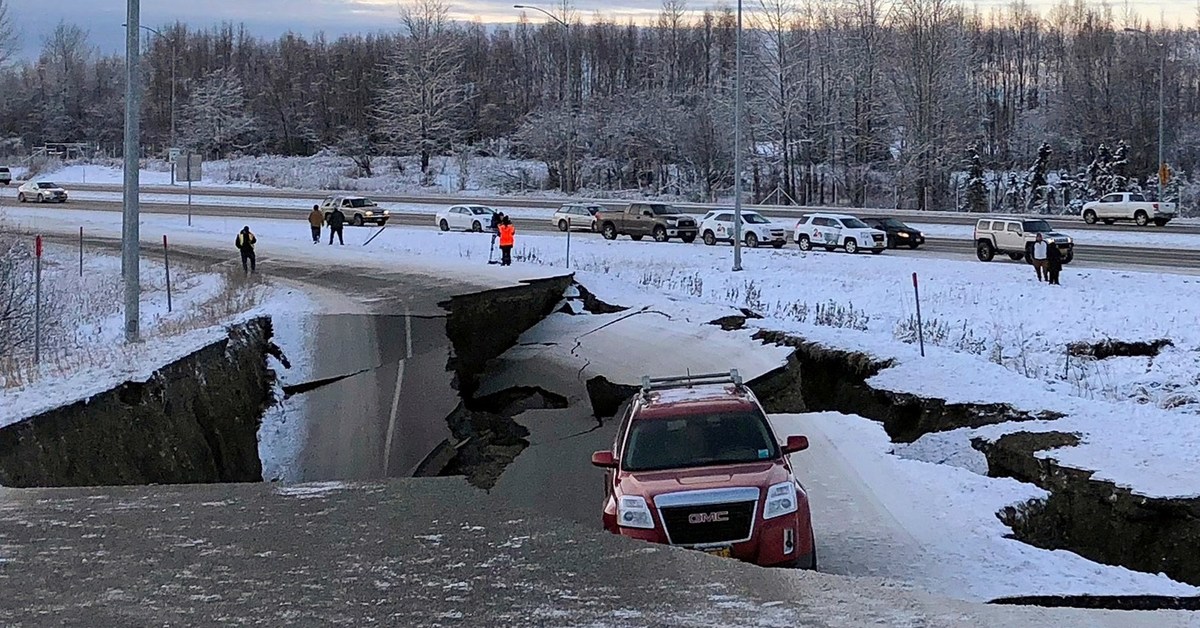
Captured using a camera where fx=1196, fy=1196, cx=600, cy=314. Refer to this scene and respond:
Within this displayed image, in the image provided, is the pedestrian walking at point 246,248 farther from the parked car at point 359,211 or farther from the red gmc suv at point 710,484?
the red gmc suv at point 710,484

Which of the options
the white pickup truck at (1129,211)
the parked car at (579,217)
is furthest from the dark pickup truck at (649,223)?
the white pickup truck at (1129,211)

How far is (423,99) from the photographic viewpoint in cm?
8725

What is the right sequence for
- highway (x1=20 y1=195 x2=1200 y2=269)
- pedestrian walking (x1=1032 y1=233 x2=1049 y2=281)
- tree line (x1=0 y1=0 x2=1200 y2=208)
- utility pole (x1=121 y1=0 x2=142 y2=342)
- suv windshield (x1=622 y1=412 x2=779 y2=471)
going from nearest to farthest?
suv windshield (x1=622 y1=412 x2=779 y2=471) → utility pole (x1=121 y1=0 x2=142 y2=342) → pedestrian walking (x1=1032 y1=233 x2=1049 y2=281) → highway (x1=20 y1=195 x2=1200 y2=269) → tree line (x1=0 y1=0 x2=1200 y2=208)

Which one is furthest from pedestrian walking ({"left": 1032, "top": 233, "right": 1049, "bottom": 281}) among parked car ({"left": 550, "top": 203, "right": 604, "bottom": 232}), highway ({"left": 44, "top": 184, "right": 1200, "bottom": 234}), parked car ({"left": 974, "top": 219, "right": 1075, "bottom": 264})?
parked car ({"left": 550, "top": 203, "right": 604, "bottom": 232})

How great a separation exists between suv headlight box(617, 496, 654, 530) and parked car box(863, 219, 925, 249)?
35.9 meters

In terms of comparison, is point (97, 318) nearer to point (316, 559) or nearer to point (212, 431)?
point (212, 431)

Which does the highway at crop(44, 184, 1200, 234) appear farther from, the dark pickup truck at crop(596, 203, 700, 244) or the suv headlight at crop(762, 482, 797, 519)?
the suv headlight at crop(762, 482, 797, 519)

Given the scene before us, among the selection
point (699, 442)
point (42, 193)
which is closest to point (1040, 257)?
point (699, 442)

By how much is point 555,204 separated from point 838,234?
2234cm

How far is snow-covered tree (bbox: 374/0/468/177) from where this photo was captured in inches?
3423

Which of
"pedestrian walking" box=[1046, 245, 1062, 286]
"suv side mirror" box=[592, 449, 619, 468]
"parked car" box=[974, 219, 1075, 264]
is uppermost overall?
"parked car" box=[974, 219, 1075, 264]

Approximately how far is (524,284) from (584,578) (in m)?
20.7

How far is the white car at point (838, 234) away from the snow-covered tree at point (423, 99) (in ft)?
147

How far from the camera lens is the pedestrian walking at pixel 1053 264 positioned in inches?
1296
